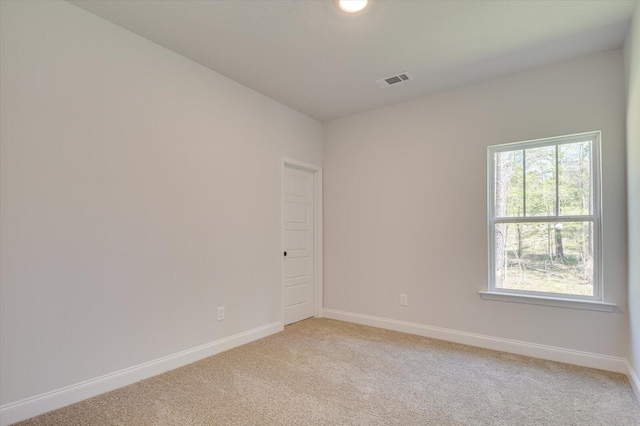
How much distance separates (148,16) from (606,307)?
13.8 feet

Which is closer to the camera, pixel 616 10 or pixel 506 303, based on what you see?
pixel 616 10

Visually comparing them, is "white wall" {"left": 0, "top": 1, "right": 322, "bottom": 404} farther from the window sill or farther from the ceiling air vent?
the window sill

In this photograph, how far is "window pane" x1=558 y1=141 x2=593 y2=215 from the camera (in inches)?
112

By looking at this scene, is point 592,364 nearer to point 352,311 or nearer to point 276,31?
point 352,311

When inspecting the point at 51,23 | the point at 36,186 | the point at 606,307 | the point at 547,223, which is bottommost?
the point at 606,307

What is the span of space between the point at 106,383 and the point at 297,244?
2.39 m

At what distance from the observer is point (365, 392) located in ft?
7.54

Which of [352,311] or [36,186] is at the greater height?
[36,186]

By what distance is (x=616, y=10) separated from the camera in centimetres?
226

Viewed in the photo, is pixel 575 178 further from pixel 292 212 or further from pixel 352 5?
pixel 292 212

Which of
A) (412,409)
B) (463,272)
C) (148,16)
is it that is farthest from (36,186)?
(463,272)

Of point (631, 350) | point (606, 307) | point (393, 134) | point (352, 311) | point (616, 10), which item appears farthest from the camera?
point (352, 311)

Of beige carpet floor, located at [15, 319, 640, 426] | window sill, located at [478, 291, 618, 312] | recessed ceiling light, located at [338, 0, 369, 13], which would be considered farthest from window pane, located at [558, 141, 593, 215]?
recessed ceiling light, located at [338, 0, 369, 13]

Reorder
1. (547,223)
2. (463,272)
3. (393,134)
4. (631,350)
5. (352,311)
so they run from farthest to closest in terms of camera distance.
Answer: (352,311), (393,134), (463,272), (547,223), (631,350)
